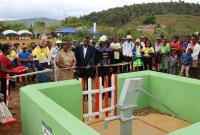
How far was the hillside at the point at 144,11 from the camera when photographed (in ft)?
285

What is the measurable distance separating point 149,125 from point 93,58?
8.63 ft

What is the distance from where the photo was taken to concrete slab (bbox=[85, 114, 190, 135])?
420 cm

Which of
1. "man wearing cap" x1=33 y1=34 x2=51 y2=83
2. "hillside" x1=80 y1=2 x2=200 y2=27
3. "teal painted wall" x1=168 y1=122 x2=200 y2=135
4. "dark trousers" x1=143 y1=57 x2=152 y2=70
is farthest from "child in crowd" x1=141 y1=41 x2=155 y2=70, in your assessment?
"hillside" x1=80 y1=2 x2=200 y2=27

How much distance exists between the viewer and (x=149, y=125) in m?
4.48

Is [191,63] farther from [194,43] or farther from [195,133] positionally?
[195,133]

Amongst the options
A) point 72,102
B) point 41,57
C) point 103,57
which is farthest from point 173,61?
point 72,102

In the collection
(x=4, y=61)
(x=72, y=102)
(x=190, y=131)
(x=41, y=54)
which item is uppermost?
(x=41, y=54)

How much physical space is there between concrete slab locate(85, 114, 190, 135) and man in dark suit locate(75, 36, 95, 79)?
1.96 m

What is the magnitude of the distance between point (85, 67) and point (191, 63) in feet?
14.4

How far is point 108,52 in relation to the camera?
6668mm

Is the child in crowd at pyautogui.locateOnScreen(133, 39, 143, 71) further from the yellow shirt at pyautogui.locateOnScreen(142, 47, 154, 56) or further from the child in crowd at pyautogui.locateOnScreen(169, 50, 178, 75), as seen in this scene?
the child in crowd at pyautogui.locateOnScreen(169, 50, 178, 75)

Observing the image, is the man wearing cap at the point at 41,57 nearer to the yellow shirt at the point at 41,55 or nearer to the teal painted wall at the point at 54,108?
the yellow shirt at the point at 41,55

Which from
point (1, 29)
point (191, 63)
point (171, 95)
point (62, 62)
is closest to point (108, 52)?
point (62, 62)

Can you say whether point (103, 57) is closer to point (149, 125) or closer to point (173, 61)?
point (149, 125)
